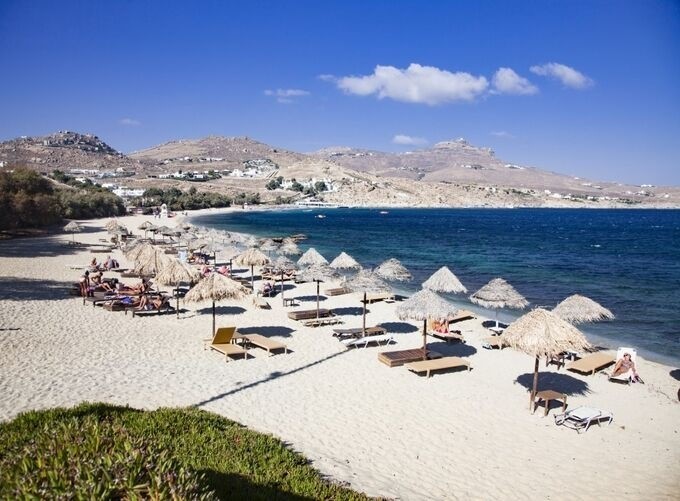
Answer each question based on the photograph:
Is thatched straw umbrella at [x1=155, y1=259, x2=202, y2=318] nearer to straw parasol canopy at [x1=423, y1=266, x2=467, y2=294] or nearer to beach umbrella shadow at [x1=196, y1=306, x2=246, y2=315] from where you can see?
beach umbrella shadow at [x1=196, y1=306, x2=246, y2=315]

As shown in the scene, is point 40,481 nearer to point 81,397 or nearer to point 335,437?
point 335,437

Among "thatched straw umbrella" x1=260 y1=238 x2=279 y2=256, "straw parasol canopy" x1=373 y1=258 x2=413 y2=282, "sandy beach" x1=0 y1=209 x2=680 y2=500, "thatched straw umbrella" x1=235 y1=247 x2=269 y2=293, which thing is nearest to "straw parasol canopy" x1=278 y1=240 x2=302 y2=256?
"thatched straw umbrella" x1=260 y1=238 x2=279 y2=256

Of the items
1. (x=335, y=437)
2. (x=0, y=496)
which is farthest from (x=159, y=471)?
(x=335, y=437)

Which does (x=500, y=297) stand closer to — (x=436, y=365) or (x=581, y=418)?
(x=436, y=365)

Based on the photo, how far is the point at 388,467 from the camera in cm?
751

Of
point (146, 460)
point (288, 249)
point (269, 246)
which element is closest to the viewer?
point (146, 460)

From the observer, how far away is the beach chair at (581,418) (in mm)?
9539

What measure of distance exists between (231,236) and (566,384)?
2516cm

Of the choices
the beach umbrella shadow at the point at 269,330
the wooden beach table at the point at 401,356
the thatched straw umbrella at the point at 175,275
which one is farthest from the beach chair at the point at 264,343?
the thatched straw umbrella at the point at 175,275

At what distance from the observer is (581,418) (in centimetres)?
955

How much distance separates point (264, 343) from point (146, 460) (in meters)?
10.1

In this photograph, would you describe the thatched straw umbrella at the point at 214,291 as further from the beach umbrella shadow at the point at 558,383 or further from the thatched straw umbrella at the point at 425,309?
the beach umbrella shadow at the point at 558,383

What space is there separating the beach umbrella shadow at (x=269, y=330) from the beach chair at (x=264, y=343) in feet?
3.97

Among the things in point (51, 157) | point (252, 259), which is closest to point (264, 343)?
point (252, 259)
